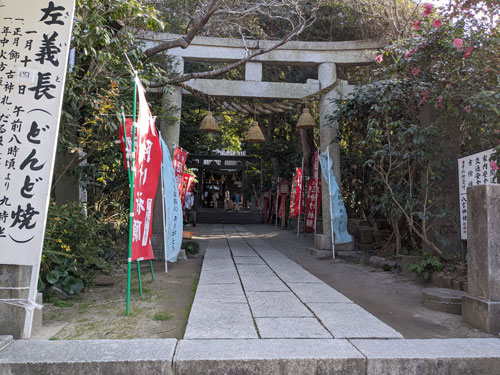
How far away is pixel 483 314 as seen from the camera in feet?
12.1

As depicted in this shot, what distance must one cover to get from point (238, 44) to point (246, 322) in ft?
23.4

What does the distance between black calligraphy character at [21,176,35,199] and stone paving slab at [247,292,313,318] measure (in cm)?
248

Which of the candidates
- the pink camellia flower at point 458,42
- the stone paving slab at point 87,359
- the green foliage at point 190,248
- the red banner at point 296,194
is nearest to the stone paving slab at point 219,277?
the green foliage at point 190,248

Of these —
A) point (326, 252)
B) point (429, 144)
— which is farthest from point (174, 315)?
point (326, 252)

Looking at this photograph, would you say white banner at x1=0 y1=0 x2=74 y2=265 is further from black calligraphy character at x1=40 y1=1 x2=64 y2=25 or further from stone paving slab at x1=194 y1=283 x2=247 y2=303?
stone paving slab at x1=194 y1=283 x2=247 y2=303

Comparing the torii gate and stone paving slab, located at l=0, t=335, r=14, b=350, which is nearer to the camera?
stone paving slab, located at l=0, t=335, r=14, b=350

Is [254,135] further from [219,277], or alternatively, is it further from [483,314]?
[483,314]

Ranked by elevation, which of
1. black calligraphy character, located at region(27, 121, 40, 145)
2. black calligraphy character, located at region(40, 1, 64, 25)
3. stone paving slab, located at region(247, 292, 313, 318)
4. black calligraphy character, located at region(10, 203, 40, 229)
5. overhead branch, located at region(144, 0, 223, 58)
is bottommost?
stone paving slab, located at region(247, 292, 313, 318)

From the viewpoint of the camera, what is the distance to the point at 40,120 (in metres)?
3.37

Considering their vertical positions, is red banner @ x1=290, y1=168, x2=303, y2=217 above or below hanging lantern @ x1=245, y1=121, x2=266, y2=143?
below

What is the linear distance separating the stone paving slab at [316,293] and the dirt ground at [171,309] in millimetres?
314

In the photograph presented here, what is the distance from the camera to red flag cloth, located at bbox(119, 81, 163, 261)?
14.3 feet

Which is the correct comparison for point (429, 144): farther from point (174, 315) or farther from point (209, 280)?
point (174, 315)

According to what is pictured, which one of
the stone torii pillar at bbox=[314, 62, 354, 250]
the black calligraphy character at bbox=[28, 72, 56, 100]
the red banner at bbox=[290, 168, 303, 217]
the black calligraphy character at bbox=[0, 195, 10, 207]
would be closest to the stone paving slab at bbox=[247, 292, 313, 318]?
the black calligraphy character at bbox=[0, 195, 10, 207]
